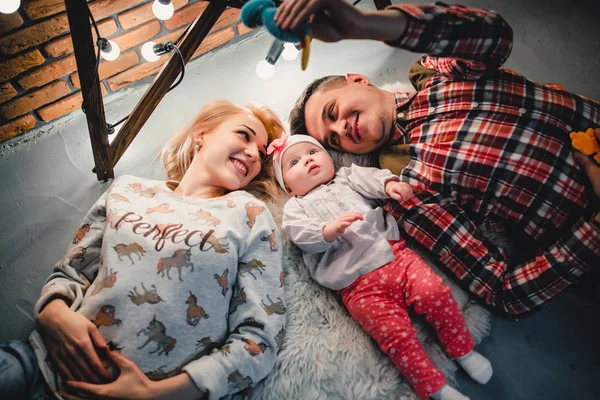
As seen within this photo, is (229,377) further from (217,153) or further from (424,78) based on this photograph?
(424,78)

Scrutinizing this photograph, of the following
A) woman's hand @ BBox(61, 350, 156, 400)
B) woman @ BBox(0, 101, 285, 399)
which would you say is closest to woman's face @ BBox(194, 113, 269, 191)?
woman @ BBox(0, 101, 285, 399)

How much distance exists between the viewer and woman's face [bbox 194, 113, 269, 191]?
4.25 ft

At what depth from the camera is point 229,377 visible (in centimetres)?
96

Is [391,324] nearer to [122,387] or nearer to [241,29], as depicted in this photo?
[122,387]

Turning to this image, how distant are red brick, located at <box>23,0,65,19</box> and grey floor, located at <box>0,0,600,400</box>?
49cm

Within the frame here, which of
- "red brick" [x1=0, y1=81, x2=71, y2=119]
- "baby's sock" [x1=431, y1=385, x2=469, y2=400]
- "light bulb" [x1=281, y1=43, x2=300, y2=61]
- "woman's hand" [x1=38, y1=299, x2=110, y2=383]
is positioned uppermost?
"light bulb" [x1=281, y1=43, x2=300, y2=61]

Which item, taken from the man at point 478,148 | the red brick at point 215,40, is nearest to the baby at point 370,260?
the man at point 478,148

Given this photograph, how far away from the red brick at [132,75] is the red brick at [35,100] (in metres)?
0.24

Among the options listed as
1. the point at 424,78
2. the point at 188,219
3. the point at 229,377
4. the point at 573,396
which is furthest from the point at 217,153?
the point at 573,396

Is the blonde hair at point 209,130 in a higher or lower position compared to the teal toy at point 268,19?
lower

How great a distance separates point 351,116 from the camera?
4.39 feet

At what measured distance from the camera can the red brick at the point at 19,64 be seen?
1.63 metres

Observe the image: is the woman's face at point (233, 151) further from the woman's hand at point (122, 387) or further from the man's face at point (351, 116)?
the woman's hand at point (122, 387)

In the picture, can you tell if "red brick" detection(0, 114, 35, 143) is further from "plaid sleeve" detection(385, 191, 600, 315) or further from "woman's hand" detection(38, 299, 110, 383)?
"plaid sleeve" detection(385, 191, 600, 315)
